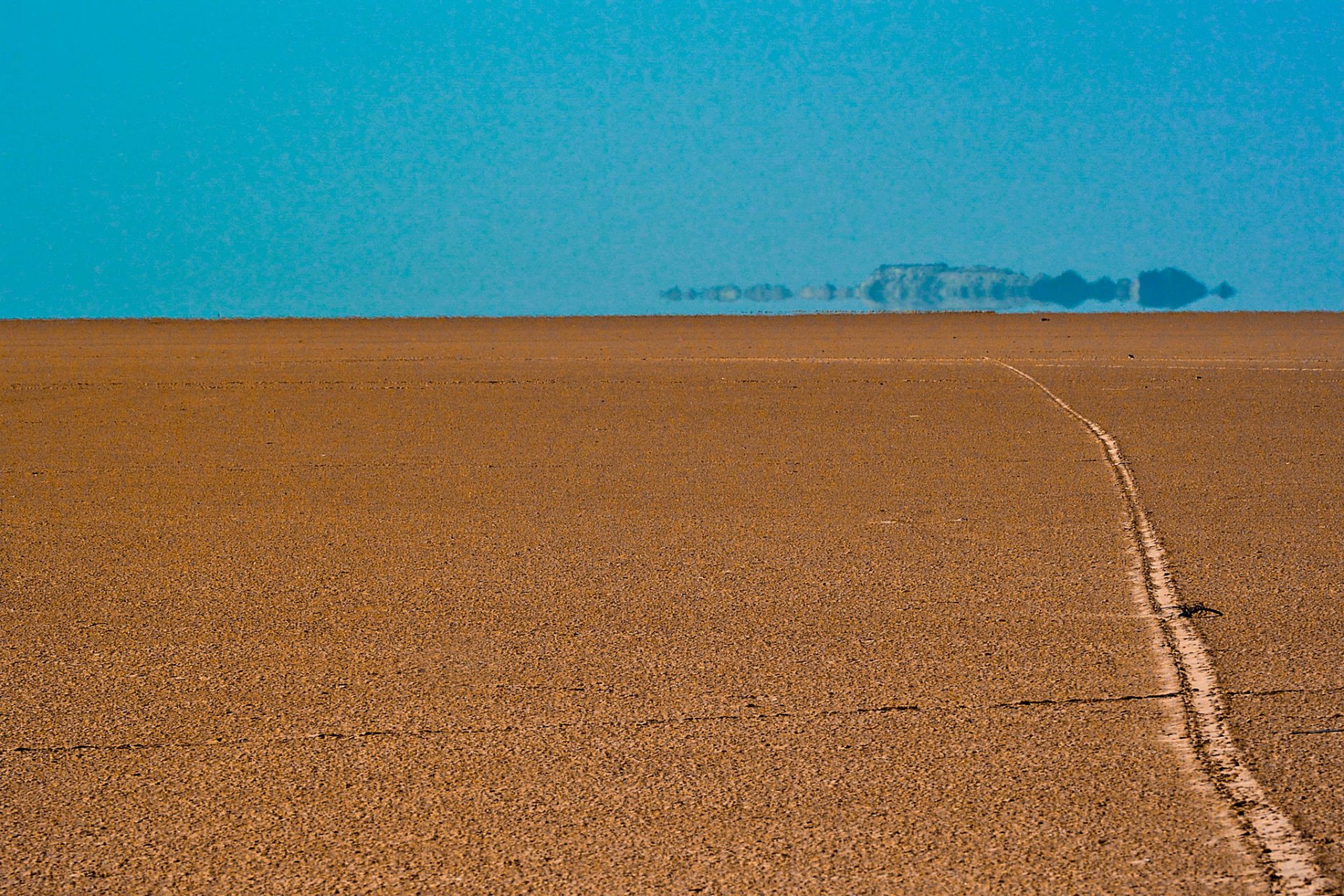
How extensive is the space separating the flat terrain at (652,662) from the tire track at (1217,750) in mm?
48

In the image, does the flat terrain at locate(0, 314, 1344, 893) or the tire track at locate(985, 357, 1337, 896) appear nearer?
the tire track at locate(985, 357, 1337, 896)

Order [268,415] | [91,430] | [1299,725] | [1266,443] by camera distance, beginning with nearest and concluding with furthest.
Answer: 1. [1299,725]
2. [1266,443]
3. [91,430]
4. [268,415]

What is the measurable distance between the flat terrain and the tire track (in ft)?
0.16

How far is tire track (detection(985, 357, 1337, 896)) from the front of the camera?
379 cm

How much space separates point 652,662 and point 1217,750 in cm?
209

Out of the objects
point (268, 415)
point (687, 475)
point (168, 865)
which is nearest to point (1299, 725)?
point (168, 865)

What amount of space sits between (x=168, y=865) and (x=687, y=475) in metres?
7.87

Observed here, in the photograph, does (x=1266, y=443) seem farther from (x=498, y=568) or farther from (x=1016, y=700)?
(x=1016, y=700)

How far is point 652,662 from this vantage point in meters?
5.86

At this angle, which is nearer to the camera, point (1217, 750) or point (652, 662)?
point (1217, 750)

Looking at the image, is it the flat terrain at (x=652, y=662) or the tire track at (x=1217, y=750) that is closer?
the tire track at (x=1217, y=750)

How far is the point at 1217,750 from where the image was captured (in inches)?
185

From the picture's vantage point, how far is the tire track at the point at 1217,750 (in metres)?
3.79

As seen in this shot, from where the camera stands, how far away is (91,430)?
15734mm
